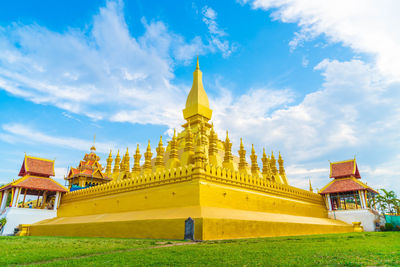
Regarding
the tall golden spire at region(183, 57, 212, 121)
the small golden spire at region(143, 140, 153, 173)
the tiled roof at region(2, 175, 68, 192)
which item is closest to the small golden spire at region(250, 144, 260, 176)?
the tall golden spire at region(183, 57, 212, 121)

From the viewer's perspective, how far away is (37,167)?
77.7 feet

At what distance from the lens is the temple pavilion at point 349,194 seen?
77.9 feet

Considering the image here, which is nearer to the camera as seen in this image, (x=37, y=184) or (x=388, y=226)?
(x=37, y=184)

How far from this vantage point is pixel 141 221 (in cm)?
1402

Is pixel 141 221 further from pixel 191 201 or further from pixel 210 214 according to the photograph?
pixel 210 214

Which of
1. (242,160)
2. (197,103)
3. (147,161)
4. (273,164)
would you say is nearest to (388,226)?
(273,164)

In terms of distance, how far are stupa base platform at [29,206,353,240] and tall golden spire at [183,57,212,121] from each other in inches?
556

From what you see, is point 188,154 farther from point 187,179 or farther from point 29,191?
point 29,191

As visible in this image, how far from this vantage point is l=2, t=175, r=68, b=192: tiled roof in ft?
71.4

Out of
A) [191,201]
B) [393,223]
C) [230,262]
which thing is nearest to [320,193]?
[393,223]

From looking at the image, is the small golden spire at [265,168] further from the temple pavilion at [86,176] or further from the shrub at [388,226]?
the temple pavilion at [86,176]

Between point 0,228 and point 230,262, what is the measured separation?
21.5m

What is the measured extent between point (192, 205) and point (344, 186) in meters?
18.8

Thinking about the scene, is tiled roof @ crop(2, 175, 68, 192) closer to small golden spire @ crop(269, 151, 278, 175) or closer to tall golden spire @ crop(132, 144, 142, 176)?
tall golden spire @ crop(132, 144, 142, 176)
